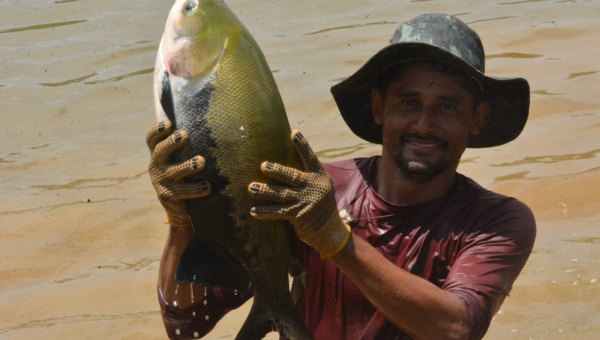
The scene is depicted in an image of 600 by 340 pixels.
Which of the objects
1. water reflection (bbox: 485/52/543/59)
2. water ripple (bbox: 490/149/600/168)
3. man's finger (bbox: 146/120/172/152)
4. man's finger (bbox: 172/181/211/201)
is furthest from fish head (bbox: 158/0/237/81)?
A: water reflection (bbox: 485/52/543/59)

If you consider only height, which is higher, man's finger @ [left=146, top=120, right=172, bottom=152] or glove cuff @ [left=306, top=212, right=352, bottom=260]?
man's finger @ [left=146, top=120, right=172, bottom=152]

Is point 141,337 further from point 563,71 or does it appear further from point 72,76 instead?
point 563,71

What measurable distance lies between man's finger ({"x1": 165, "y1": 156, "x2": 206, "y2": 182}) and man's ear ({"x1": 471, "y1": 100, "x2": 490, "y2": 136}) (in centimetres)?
122

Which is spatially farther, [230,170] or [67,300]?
[67,300]

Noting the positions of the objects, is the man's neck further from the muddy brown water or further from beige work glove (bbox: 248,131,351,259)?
the muddy brown water

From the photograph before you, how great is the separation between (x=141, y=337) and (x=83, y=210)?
1534 mm

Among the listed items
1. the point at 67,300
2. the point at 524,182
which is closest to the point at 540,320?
the point at 524,182

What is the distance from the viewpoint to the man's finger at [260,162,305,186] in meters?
2.71

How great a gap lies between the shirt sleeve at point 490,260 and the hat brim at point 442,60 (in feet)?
1.38

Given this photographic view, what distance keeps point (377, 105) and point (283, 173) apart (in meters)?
0.98

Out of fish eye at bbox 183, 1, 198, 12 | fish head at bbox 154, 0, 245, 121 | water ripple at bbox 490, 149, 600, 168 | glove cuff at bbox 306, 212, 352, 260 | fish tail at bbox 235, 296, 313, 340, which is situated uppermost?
fish eye at bbox 183, 1, 198, 12

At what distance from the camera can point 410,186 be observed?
11.0 feet

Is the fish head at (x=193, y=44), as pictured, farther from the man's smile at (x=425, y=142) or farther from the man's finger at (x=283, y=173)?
the man's smile at (x=425, y=142)

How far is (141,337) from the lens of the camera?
5145 millimetres
